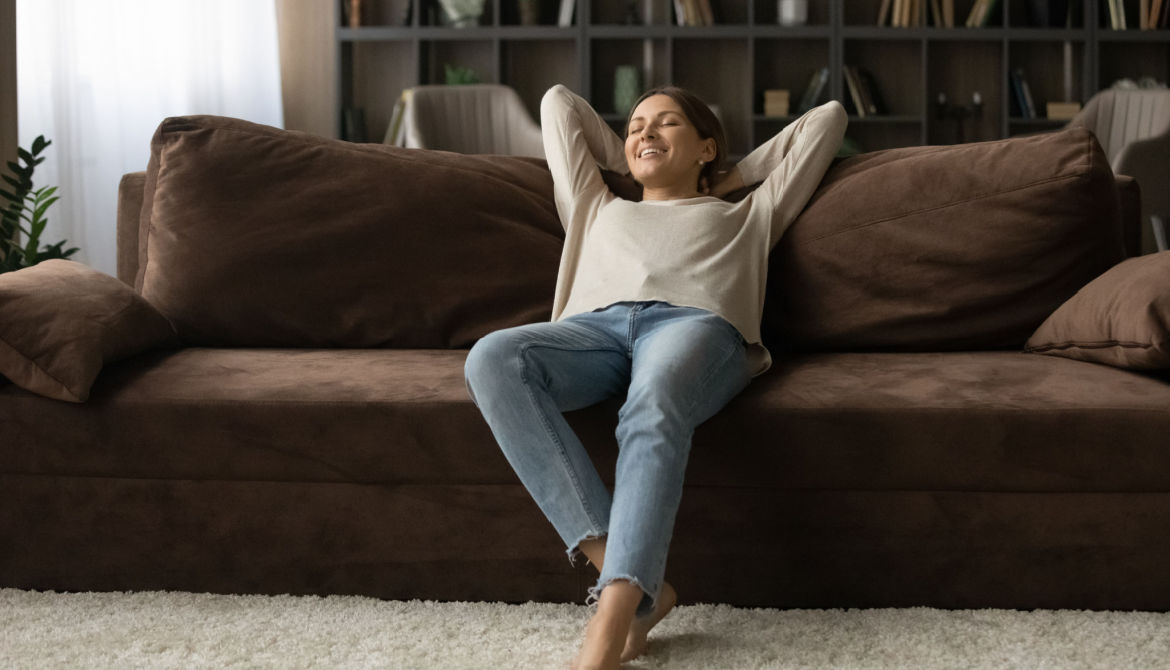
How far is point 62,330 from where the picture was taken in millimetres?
1712

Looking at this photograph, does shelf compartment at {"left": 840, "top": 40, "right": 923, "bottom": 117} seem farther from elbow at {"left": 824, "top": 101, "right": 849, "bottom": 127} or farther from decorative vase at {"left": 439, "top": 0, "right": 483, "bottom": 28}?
elbow at {"left": 824, "top": 101, "right": 849, "bottom": 127}

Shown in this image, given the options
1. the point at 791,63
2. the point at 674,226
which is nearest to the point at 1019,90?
the point at 791,63

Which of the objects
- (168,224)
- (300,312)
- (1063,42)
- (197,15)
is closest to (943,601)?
(300,312)

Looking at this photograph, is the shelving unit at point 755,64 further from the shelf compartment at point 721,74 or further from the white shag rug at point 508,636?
the white shag rug at point 508,636

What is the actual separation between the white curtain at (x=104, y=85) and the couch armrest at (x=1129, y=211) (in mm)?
4061

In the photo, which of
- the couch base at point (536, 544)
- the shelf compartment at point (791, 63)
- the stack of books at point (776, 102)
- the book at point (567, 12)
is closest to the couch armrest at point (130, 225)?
the couch base at point (536, 544)

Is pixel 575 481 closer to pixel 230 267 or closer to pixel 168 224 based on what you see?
pixel 230 267

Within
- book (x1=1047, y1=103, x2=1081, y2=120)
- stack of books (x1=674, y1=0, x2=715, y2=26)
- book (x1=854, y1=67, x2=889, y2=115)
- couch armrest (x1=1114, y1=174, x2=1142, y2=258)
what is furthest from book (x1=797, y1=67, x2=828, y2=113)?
couch armrest (x1=1114, y1=174, x2=1142, y2=258)

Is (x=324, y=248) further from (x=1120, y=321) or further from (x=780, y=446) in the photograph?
(x=1120, y=321)

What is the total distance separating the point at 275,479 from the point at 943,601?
3.40ft

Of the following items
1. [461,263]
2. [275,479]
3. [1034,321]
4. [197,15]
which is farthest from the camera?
[197,15]

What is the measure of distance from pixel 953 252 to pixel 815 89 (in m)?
3.85

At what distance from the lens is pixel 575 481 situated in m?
1.45

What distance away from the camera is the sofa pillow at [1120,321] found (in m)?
1.60
